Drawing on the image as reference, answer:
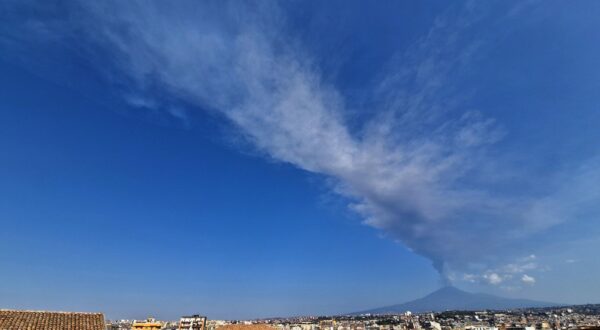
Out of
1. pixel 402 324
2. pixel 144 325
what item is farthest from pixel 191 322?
pixel 402 324

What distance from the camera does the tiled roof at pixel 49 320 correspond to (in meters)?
27.7

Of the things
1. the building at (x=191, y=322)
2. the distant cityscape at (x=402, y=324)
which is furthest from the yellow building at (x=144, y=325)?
the building at (x=191, y=322)

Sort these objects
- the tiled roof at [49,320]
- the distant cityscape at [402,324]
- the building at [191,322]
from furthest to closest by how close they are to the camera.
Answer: the tiled roof at [49,320] < the distant cityscape at [402,324] < the building at [191,322]

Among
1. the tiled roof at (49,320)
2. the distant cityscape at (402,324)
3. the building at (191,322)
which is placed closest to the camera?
the building at (191,322)

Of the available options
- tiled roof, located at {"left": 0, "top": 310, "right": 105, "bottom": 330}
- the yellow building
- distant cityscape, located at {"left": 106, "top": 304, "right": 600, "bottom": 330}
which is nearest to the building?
distant cityscape, located at {"left": 106, "top": 304, "right": 600, "bottom": 330}

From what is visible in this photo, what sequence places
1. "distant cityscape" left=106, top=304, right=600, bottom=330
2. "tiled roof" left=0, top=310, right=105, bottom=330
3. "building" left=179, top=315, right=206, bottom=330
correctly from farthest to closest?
"tiled roof" left=0, top=310, right=105, bottom=330 < "distant cityscape" left=106, top=304, right=600, bottom=330 < "building" left=179, top=315, right=206, bottom=330

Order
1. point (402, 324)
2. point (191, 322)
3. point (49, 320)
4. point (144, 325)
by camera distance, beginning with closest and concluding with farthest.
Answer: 1. point (144, 325)
2. point (191, 322)
3. point (49, 320)
4. point (402, 324)

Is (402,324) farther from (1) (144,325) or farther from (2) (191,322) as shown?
(1) (144,325)

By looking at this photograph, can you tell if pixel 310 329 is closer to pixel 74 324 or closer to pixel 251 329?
pixel 251 329

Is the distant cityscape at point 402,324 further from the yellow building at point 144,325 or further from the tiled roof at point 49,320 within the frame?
the tiled roof at point 49,320

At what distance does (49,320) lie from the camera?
98.0 ft

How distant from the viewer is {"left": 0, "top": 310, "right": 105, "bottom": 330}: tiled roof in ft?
90.9

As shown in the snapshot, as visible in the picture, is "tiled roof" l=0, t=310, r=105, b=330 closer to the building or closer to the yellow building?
the yellow building

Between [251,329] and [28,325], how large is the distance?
72.0 ft
